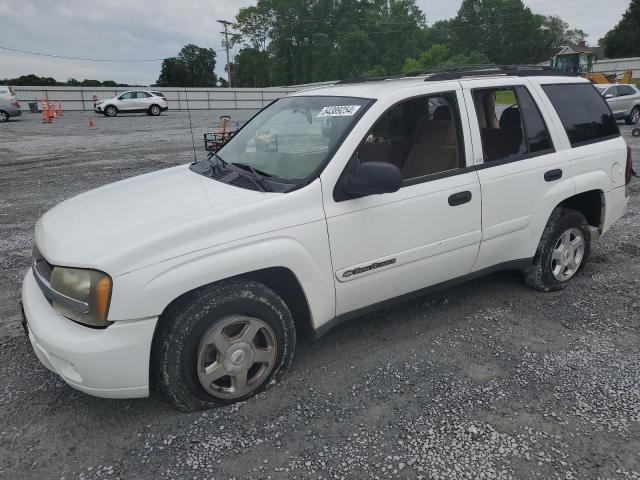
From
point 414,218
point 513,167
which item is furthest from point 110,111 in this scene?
point 414,218

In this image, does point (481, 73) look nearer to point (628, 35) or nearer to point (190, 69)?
point (628, 35)

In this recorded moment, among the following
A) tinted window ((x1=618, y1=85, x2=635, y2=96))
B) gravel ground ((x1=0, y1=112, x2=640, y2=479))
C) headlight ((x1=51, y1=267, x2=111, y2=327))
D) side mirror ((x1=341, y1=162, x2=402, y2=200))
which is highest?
tinted window ((x1=618, y1=85, x2=635, y2=96))

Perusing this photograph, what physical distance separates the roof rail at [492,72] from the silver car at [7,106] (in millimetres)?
25176

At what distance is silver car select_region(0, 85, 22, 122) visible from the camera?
23.4 m

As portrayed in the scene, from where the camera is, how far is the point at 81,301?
97.6 inches

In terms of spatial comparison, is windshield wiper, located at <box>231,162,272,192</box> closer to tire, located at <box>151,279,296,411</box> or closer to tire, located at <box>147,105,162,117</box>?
tire, located at <box>151,279,296,411</box>

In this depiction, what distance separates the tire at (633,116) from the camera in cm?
1872

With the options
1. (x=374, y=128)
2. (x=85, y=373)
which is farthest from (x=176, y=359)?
(x=374, y=128)

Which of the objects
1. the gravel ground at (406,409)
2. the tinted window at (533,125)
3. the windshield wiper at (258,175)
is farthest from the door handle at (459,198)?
the windshield wiper at (258,175)

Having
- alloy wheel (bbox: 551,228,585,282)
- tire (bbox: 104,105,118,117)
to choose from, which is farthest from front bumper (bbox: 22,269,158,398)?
tire (bbox: 104,105,118,117)

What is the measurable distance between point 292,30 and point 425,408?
81.9m

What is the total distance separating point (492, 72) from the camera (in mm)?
3959

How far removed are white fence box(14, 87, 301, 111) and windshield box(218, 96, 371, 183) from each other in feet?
92.4

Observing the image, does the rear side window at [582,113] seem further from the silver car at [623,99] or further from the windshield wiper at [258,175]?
the silver car at [623,99]
